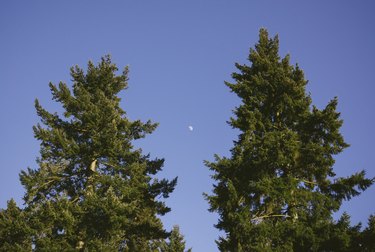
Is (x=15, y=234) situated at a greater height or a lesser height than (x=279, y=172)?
lesser

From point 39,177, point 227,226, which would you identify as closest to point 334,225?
point 227,226

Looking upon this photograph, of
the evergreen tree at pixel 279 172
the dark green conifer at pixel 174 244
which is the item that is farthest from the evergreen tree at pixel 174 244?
the evergreen tree at pixel 279 172

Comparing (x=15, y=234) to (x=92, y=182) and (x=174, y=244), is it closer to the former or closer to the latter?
(x=92, y=182)

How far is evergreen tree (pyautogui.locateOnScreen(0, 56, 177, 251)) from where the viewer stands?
1927cm

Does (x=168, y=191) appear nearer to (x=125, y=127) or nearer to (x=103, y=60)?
(x=125, y=127)

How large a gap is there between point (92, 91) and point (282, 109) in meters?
13.3

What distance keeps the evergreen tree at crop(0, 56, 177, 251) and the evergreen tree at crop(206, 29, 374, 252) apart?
216 inches

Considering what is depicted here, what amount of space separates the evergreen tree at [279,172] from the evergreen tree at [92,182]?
18.0 ft

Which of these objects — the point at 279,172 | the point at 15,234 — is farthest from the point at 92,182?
the point at 279,172

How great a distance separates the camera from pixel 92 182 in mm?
22641

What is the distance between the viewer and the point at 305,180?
63.7 ft

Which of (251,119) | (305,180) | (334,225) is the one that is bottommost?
(334,225)

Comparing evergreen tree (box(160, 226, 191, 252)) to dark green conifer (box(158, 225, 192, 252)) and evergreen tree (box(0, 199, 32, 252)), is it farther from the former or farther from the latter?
evergreen tree (box(0, 199, 32, 252))

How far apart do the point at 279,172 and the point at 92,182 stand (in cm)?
1100
